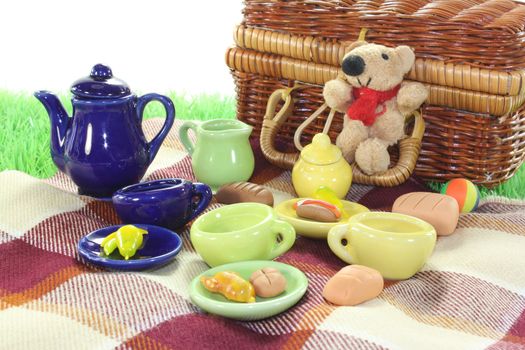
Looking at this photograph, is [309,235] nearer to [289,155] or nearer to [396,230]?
[396,230]

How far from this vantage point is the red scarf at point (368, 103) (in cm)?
117

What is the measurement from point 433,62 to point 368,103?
4.8 inches

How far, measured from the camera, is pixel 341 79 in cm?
121

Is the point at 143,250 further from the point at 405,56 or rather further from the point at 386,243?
the point at 405,56

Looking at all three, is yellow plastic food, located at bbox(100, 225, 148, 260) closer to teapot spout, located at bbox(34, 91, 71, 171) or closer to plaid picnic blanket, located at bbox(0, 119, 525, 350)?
plaid picnic blanket, located at bbox(0, 119, 525, 350)

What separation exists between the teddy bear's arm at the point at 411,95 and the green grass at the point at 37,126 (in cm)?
18

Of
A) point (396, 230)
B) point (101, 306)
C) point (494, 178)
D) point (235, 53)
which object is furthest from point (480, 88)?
point (101, 306)

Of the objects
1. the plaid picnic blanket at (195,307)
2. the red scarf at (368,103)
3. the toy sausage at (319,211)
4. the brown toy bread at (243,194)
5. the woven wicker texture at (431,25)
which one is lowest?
the plaid picnic blanket at (195,307)

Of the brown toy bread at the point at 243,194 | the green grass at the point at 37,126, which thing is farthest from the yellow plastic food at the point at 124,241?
the green grass at the point at 37,126

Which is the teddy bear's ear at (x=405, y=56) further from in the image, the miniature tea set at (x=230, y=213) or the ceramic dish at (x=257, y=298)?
the ceramic dish at (x=257, y=298)

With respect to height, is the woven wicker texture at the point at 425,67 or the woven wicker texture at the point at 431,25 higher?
the woven wicker texture at the point at 431,25

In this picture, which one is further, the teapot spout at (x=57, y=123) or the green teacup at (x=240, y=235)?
the teapot spout at (x=57, y=123)

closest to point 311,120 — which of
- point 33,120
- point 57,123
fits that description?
point 57,123

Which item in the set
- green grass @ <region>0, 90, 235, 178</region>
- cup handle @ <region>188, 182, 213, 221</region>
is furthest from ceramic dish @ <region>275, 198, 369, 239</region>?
green grass @ <region>0, 90, 235, 178</region>
